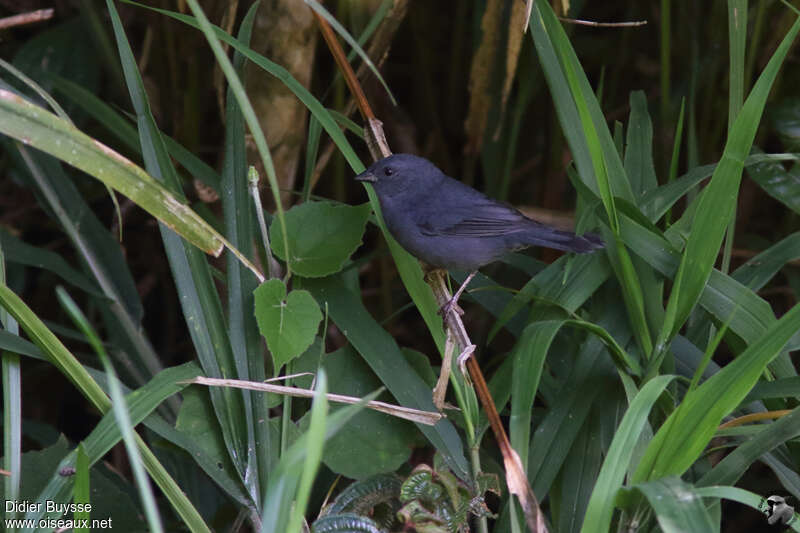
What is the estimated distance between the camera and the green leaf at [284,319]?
204 centimetres

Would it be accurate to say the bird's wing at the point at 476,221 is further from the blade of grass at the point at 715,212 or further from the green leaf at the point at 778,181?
the blade of grass at the point at 715,212

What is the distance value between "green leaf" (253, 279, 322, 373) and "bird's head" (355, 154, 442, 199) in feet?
2.96

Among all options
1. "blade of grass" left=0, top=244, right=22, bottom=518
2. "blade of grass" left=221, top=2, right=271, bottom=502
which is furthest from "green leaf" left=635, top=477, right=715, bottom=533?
"blade of grass" left=0, top=244, right=22, bottom=518

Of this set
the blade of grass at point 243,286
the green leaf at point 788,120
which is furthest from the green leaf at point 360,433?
the green leaf at point 788,120

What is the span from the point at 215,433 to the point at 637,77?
2.96 metres

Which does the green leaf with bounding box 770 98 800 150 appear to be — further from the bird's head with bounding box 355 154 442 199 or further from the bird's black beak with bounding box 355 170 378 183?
the bird's black beak with bounding box 355 170 378 183

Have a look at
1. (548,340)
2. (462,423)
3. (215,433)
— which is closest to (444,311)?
(462,423)

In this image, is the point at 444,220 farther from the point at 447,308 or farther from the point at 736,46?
the point at 736,46

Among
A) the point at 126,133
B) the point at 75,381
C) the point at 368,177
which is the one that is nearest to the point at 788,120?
the point at 368,177

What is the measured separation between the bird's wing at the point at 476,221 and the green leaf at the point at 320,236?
24.4 inches

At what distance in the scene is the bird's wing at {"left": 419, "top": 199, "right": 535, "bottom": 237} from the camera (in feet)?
9.83

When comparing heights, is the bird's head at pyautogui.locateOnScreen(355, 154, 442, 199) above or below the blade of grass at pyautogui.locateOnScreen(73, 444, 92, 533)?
above

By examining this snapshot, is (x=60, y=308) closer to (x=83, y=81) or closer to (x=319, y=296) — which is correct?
(x=83, y=81)

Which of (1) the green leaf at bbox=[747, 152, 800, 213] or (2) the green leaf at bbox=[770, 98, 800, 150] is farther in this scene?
(2) the green leaf at bbox=[770, 98, 800, 150]
